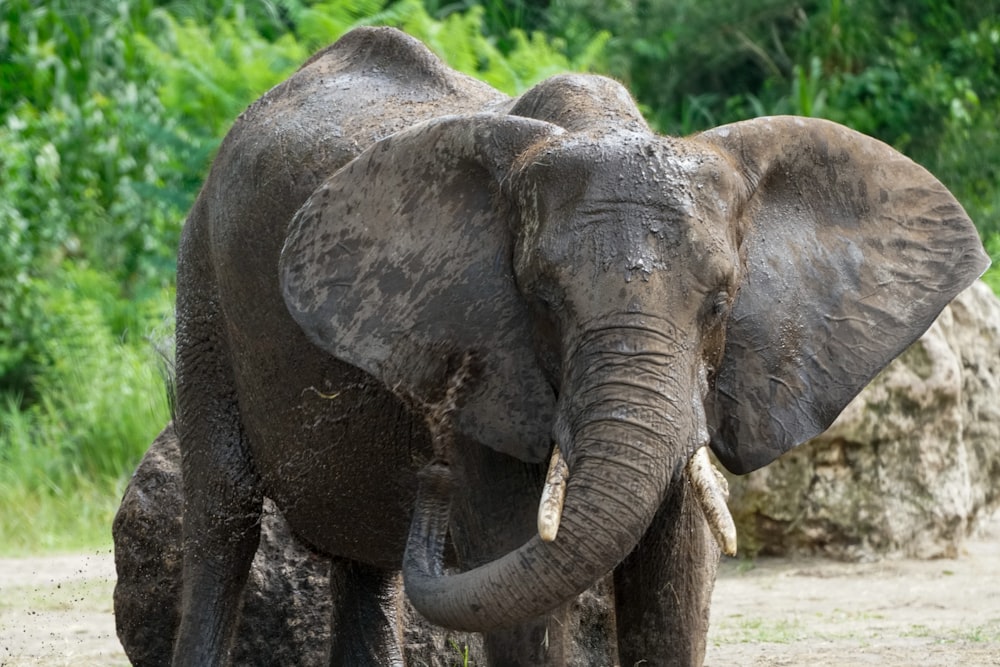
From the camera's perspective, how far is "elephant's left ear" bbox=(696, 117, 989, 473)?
13.1 feet

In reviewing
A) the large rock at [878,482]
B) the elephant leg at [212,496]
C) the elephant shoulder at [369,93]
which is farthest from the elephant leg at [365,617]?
the large rock at [878,482]

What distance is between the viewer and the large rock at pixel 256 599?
6223mm

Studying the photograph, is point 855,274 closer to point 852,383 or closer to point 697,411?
point 852,383

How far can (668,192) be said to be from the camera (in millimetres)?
3654

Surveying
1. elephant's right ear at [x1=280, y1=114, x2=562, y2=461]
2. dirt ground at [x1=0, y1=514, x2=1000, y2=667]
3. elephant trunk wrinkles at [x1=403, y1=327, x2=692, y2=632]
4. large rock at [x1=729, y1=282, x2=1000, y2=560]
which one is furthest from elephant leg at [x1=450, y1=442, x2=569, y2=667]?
large rock at [x1=729, y1=282, x2=1000, y2=560]

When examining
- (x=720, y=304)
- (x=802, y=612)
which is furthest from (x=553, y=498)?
(x=802, y=612)

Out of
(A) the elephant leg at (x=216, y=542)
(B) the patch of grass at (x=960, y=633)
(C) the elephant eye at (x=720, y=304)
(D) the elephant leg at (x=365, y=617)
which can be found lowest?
(B) the patch of grass at (x=960, y=633)

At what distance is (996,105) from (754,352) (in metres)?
12.1

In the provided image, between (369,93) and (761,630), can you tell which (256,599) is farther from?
(761,630)

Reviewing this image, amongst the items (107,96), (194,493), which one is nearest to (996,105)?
(107,96)

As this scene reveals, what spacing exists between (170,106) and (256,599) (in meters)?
9.08

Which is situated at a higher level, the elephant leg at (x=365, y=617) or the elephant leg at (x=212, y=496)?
the elephant leg at (x=212, y=496)

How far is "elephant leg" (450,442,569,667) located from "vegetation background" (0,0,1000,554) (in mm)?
7363

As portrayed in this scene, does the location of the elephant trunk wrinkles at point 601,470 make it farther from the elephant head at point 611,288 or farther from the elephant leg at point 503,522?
the elephant leg at point 503,522
